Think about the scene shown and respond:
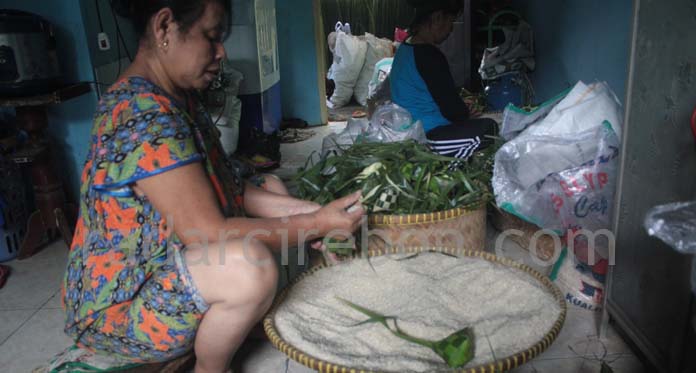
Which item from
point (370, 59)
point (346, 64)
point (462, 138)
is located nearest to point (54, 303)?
point (462, 138)

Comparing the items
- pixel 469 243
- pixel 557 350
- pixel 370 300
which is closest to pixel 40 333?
pixel 370 300

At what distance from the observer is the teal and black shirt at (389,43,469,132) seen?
3.01 m

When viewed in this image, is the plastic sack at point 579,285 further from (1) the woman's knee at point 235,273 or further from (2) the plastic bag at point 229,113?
(2) the plastic bag at point 229,113

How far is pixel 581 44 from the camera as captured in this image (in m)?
3.37

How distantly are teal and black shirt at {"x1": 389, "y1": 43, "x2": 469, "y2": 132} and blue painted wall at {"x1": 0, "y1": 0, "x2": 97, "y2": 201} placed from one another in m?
1.64

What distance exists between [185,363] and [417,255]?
738 mm

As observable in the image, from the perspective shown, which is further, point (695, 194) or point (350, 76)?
point (350, 76)

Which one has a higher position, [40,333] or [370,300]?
[370,300]

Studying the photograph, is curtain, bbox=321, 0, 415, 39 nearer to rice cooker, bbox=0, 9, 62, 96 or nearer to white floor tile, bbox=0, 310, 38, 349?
rice cooker, bbox=0, 9, 62, 96

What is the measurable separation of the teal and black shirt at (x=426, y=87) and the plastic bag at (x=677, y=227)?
90.8 inches

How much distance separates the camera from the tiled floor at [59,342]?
1.76 metres

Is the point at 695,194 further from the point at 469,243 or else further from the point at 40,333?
the point at 40,333

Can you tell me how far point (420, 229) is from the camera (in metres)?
1.94

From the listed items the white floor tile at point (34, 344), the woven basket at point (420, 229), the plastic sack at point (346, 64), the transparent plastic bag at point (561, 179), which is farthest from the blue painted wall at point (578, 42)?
the white floor tile at point (34, 344)
